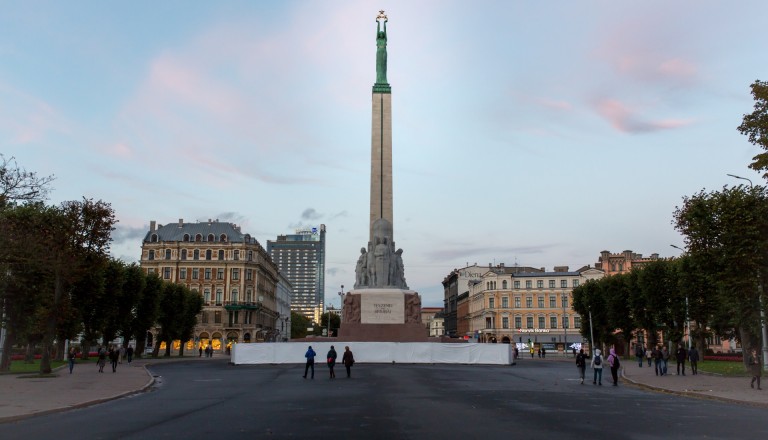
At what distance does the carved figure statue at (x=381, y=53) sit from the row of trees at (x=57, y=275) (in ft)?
94.0

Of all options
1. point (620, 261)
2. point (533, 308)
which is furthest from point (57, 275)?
point (620, 261)

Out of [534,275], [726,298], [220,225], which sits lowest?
[726,298]

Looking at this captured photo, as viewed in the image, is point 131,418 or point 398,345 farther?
point 398,345

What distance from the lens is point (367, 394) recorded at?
76.5 ft

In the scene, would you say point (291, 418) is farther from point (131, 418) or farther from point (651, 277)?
point (651, 277)

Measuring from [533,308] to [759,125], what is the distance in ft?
277

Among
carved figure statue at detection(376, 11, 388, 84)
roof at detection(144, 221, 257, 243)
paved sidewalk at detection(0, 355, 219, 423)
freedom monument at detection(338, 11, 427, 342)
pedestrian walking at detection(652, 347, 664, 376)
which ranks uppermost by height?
carved figure statue at detection(376, 11, 388, 84)

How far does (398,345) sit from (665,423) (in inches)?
1228

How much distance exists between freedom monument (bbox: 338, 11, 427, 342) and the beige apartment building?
6463 centimetres

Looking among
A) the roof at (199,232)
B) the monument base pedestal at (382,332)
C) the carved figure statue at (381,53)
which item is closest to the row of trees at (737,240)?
the monument base pedestal at (382,332)

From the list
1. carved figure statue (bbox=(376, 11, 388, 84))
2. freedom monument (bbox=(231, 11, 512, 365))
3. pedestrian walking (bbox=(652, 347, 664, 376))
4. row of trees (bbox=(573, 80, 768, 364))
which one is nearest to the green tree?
row of trees (bbox=(573, 80, 768, 364))

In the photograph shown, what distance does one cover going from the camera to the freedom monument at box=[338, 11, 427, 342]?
51.5 metres

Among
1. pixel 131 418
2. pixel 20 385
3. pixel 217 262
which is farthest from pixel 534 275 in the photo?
pixel 131 418

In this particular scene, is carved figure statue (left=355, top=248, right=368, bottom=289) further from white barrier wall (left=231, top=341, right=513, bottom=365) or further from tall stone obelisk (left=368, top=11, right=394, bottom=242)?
white barrier wall (left=231, top=341, right=513, bottom=365)
